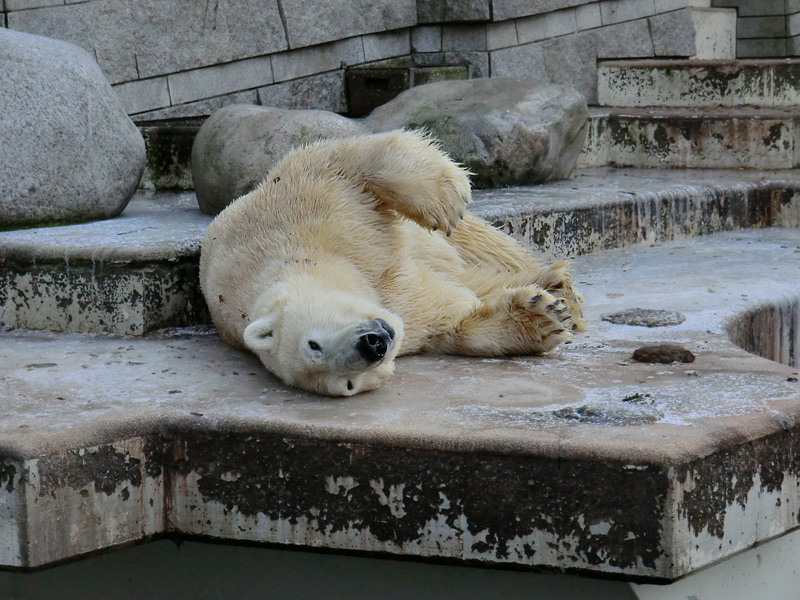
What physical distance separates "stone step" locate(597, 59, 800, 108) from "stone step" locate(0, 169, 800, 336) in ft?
5.55

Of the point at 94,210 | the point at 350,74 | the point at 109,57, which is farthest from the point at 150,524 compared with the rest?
the point at 350,74

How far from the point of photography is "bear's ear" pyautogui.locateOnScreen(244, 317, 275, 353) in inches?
113

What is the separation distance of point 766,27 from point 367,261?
949cm

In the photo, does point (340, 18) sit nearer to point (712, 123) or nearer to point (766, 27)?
point (712, 123)

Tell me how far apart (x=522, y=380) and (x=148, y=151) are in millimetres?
3559

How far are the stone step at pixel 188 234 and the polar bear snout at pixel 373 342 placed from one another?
1.31 metres

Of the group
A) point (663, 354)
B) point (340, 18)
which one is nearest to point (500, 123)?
point (340, 18)

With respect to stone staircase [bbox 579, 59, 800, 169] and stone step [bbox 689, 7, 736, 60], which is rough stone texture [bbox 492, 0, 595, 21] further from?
stone step [bbox 689, 7, 736, 60]

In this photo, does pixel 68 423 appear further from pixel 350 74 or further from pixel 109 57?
pixel 350 74

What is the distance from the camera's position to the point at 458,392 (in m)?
2.83

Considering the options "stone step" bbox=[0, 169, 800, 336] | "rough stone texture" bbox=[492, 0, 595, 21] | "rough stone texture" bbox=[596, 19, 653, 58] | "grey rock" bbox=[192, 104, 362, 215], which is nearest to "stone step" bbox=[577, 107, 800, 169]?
"stone step" bbox=[0, 169, 800, 336]

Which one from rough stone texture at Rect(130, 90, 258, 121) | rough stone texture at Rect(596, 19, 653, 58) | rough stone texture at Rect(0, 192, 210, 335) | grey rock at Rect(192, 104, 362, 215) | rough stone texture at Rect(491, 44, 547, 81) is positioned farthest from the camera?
rough stone texture at Rect(596, 19, 653, 58)

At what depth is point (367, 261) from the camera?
331 centimetres

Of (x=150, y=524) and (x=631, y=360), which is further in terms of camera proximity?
(x=631, y=360)
